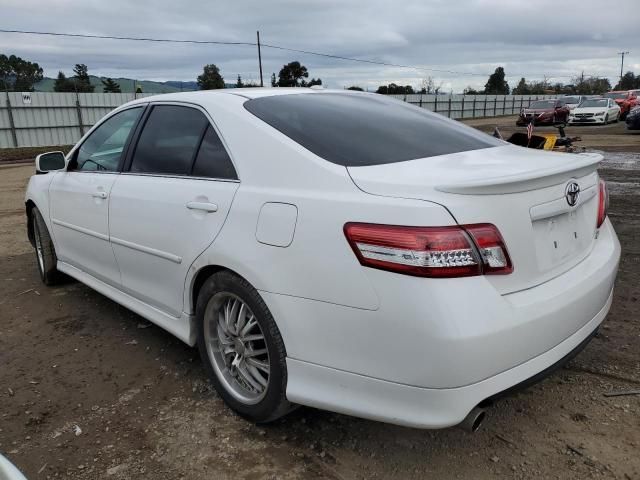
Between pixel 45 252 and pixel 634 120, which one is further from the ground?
pixel 45 252

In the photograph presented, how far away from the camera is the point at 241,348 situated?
2686mm

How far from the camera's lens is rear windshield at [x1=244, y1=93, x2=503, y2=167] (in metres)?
2.45

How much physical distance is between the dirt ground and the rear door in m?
0.49

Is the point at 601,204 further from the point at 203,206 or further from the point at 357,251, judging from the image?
the point at 203,206

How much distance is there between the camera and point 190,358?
3455 millimetres

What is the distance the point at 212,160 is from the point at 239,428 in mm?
1345

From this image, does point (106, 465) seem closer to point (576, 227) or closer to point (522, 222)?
point (522, 222)

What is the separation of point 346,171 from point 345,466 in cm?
127

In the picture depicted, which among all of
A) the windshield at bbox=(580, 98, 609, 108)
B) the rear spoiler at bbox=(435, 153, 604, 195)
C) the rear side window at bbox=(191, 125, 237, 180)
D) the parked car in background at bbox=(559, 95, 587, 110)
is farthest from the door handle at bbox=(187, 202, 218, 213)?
the parked car in background at bbox=(559, 95, 587, 110)

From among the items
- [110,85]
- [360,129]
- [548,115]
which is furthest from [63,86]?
[360,129]

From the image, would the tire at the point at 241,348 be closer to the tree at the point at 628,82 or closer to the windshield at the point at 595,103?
the windshield at the point at 595,103

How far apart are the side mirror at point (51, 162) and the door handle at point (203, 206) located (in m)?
2.02

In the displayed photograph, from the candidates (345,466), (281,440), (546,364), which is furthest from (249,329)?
(546,364)

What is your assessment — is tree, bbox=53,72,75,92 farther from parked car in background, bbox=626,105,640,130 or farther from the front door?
the front door
